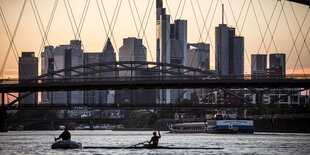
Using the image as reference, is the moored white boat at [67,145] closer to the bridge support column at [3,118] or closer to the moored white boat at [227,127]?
the moored white boat at [227,127]

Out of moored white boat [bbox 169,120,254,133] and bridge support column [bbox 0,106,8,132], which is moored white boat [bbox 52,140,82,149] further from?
bridge support column [bbox 0,106,8,132]

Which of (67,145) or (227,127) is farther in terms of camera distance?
(227,127)

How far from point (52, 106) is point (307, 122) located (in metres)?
50.4

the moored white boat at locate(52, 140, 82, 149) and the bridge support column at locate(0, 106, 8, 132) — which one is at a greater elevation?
the bridge support column at locate(0, 106, 8, 132)

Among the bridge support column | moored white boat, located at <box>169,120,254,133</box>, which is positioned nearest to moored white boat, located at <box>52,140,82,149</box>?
moored white boat, located at <box>169,120,254,133</box>

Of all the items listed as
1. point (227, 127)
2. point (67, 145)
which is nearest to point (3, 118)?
point (227, 127)

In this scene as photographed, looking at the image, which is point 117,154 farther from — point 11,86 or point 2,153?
point 11,86

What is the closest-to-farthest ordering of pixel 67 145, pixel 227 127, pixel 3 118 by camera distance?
1. pixel 67 145
2. pixel 227 127
3. pixel 3 118

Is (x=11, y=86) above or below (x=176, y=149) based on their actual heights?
above

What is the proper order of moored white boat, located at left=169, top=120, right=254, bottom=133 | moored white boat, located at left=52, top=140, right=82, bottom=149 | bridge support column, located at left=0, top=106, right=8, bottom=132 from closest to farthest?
1. moored white boat, located at left=52, top=140, right=82, bottom=149
2. moored white boat, located at left=169, top=120, right=254, bottom=133
3. bridge support column, located at left=0, top=106, right=8, bottom=132

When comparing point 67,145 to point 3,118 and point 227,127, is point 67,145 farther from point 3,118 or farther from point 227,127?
point 3,118

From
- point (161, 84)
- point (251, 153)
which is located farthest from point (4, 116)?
point (251, 153)

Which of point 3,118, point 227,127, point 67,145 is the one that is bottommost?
point 67,145

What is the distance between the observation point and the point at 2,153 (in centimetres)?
7275
